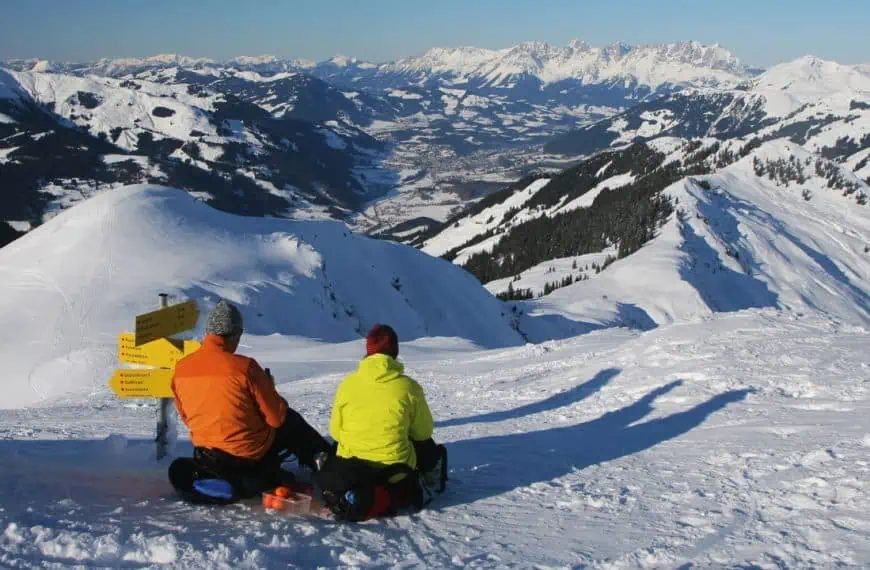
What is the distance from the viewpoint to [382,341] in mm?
6754

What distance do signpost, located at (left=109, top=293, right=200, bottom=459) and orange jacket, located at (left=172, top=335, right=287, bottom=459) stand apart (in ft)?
4.12

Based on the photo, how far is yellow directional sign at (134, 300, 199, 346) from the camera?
7.70m

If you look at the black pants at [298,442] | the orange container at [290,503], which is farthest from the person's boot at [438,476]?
the orange container at [290,503]

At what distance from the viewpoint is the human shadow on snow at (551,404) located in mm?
12163

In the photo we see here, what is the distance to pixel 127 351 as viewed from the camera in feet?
27.1

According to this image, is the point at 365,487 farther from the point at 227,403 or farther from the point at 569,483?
the point at 569,483

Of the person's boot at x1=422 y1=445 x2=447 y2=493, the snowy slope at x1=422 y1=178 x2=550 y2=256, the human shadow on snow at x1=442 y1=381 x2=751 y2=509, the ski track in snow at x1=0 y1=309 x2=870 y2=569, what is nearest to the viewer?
the ski track in snow at x1=0 y1=309 x2=870 y2=569

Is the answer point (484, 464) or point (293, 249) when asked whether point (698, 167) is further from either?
point (484, 464)

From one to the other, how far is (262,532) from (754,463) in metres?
5.95

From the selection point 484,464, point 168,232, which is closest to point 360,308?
point 168,232

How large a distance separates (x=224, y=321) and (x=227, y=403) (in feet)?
2.64

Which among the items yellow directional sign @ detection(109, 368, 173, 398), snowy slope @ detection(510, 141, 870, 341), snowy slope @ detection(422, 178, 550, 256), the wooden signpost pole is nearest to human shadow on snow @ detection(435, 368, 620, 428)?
the wooden signpost pole

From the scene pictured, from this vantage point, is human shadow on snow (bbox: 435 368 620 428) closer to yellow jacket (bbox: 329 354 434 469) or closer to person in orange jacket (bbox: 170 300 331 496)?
yellow jacket (bbox: 329 354 434 469)

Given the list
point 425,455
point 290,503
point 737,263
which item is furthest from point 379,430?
point 737,263
